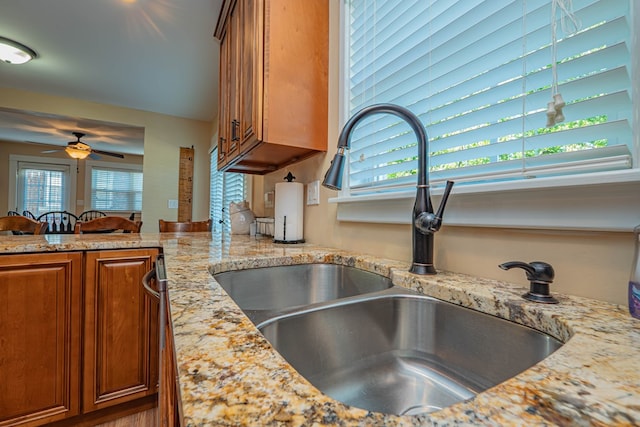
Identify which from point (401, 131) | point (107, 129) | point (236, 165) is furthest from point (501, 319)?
point (107, 129)

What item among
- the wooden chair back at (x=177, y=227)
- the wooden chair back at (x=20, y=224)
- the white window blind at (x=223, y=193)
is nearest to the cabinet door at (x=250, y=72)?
the wooden chair back at (x=177, y=227)

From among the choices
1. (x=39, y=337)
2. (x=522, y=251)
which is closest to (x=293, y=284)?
(x=522, y=251)

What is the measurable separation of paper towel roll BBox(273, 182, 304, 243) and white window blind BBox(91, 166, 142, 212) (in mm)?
7480

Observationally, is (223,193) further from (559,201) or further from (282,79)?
(559,201)

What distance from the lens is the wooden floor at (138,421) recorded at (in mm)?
1391

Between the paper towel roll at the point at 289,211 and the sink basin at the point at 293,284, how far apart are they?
0.42 metres

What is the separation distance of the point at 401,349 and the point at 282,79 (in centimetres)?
113

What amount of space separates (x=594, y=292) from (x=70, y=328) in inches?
73.1

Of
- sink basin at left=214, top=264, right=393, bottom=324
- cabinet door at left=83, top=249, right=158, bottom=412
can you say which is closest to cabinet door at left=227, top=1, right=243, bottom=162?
cabinet door at left=83, top=249, right=158, bottom=412

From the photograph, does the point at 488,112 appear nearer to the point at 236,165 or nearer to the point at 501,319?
the point at 501,319

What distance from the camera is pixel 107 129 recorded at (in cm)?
459

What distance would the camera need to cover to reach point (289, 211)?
1450mm

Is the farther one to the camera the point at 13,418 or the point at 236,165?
the point at 236,165

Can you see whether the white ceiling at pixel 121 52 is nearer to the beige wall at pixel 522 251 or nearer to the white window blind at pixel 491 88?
the white window blind at pixel 491 88
